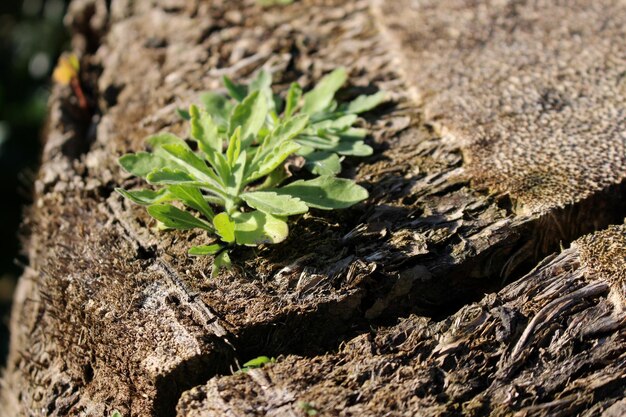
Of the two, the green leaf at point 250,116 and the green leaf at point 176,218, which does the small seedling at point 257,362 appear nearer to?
the green leaf at point 176,218

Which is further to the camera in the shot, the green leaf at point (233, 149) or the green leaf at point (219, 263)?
the green leaf at point (233, 149)

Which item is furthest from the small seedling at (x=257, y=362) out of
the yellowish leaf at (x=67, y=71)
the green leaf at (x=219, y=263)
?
the yellowish leaf at (x=67, y=71)

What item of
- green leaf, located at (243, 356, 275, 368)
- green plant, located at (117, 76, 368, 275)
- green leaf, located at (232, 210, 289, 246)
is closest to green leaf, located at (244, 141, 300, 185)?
green plant, located at (117, 76, 368, 275)

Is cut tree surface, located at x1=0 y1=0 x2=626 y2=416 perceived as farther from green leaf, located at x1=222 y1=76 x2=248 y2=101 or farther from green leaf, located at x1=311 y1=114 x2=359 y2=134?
green leaf, located at x1=222 y1=76 x2=248 y2=101

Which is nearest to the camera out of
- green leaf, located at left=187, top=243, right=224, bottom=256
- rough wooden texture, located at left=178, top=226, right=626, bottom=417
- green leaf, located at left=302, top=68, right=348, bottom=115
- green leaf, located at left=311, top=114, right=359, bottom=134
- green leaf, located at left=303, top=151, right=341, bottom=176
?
rough wooden texture, located at left=178, top=226, right=626, bottom=417

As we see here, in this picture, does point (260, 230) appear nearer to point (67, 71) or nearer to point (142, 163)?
point (142, 163)

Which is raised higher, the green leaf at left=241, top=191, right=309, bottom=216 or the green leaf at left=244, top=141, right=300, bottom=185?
the green leaf at left=244, top=141, right=300, bottom=185

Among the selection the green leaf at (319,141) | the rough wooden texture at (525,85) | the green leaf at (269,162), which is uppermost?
the green leaf at (269,162)

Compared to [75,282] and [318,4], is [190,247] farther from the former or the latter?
[318,4]
